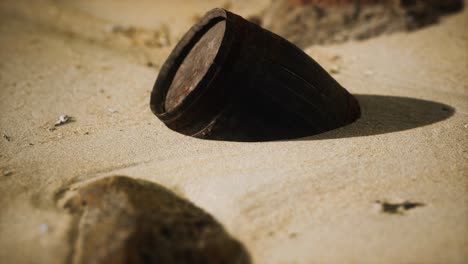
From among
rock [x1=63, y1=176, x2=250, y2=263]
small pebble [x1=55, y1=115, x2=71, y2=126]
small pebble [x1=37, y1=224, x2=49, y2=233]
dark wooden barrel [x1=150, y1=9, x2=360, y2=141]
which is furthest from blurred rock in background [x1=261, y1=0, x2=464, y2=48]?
small pebble [x1=37, y1=224, x2=49, y2=233]

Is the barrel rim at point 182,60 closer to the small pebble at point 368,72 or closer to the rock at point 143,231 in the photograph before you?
the rock at point 143,231

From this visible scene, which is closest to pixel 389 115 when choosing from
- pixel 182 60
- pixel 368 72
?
pixel 368 72

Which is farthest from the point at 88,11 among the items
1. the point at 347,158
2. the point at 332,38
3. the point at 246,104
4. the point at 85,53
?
the point at 347,158

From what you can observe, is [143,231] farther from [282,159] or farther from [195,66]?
[195,66]

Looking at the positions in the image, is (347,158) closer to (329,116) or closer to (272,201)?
(329,116)

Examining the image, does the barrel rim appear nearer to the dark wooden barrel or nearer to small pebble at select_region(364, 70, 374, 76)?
the dark wooden barrel

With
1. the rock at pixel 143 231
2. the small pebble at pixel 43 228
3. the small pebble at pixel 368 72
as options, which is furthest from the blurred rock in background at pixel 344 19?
the small pebble at pixel 43 228
